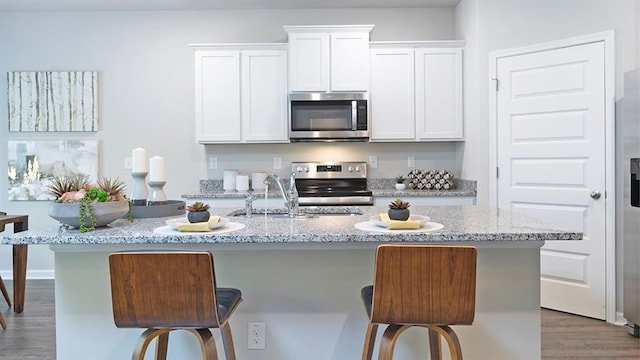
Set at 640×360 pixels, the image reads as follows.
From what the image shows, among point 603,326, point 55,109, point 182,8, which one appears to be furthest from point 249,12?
point 603,326

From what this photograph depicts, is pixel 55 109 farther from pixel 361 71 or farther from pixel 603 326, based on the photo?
pixel 603 326

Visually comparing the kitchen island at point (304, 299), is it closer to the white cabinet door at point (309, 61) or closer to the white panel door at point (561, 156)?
the white panel door at point (561, 156)

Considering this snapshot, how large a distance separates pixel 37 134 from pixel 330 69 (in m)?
2.97

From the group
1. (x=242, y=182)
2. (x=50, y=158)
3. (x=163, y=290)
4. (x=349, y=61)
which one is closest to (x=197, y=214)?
(x=163, y=290)

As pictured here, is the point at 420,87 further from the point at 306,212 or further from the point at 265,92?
the point at 306,212

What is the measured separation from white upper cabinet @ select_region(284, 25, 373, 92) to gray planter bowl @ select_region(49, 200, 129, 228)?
234 cm

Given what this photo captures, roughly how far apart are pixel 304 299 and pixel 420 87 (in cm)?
262

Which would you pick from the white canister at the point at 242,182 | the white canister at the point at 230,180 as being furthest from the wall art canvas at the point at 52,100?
the white canister at the point at 242,182

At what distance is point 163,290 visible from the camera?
1.38m

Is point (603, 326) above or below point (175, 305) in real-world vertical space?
below

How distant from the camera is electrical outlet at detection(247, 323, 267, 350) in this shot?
193 cm

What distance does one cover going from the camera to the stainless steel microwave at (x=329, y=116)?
3834mm

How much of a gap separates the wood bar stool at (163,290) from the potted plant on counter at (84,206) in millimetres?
409

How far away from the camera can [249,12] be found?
424 centimetres
